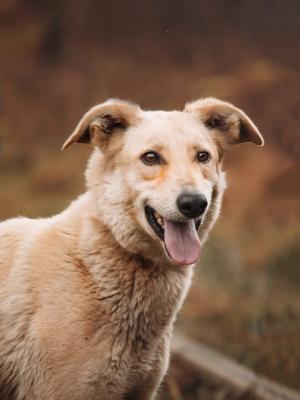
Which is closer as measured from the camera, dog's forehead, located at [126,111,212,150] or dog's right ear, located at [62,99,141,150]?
dog's forehead, located at [126,111,212,150]

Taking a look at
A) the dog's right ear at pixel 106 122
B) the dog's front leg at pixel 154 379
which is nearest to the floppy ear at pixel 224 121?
the dog's right ear at pixel 106 122

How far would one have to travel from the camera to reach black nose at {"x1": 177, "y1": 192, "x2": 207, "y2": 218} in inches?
133

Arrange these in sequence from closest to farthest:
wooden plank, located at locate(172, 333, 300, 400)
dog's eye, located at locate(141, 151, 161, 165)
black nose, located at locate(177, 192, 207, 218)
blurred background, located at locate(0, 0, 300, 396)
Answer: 1. black nose, located at locate(177, 192, 207, 218)
2. dog's eye, located at locate(141, 151, 161, 165)
3. wooden plank, located at locate(172, 333, 300, 400)
4. blurred background, located at locate(0, 0, 300, 396)

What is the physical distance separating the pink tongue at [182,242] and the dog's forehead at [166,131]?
0.40 meters

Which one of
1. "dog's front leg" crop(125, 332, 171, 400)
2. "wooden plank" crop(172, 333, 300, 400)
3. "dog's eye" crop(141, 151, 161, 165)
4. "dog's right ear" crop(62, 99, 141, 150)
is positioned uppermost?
"dog's right ear" crop(62, 99, 141, 150)

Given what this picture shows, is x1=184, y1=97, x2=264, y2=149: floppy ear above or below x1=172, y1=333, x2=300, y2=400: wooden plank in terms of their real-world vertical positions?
above

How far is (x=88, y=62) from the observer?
11.6 metres

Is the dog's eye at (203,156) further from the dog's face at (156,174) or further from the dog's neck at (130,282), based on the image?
the dog's neck at (130,282)

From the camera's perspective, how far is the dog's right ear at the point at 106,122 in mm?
3736

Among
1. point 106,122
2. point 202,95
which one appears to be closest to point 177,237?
point 106,122

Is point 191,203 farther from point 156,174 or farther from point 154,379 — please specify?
point 154,379

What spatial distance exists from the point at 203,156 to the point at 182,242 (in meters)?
0.46

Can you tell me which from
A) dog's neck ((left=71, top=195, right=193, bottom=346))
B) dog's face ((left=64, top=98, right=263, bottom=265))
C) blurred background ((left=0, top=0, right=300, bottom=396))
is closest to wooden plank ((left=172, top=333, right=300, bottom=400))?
blurred background ((left=0, top=0, right=300, bottom=396))

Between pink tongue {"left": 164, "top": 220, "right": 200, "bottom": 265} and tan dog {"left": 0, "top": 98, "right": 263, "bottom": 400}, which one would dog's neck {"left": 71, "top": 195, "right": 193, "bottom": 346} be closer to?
tan dog {"left": 0, "top": 98, "right": 263, "bottom": 400}
